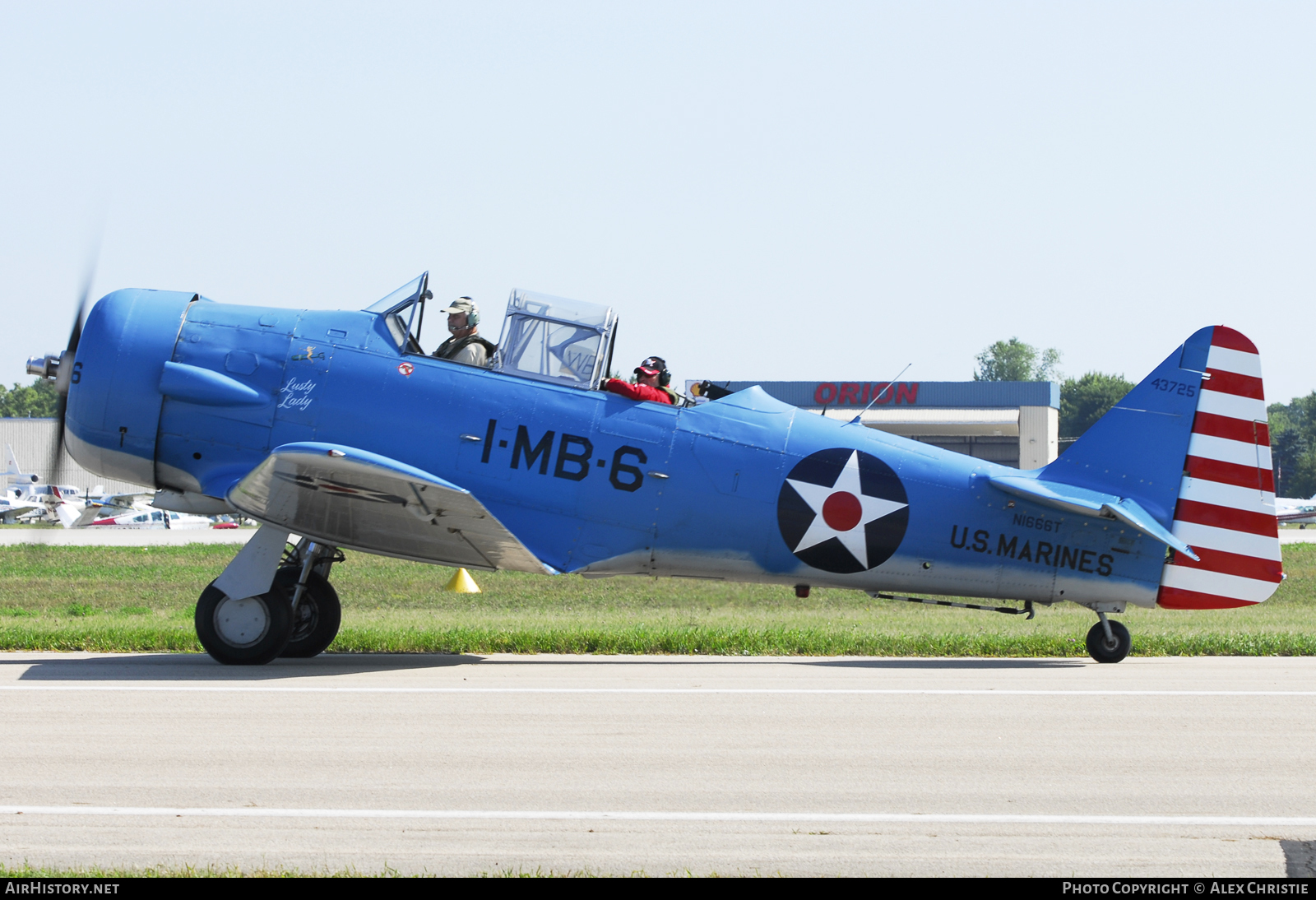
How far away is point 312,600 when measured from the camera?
33.1ft

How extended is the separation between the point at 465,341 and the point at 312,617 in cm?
267

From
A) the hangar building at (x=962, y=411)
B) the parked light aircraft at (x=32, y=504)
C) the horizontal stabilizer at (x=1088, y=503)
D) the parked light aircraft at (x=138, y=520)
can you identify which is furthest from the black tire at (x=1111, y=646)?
the parked light aircraft at (x=32, y=504)

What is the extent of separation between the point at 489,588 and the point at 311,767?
15134 mm

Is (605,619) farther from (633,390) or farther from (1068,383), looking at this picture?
(1068,383)

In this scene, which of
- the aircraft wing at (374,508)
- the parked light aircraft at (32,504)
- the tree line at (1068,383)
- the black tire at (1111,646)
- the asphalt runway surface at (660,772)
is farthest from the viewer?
the tree line at (1068,383)

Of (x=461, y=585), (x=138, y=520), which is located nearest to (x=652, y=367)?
(x=461, y=585)

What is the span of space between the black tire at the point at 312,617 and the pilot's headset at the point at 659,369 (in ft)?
10.6

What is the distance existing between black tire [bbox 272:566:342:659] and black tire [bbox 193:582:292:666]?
54cm

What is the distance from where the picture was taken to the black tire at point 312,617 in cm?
998

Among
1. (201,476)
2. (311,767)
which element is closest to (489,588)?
(201,476)

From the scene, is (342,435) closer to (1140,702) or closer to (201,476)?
(201,476)

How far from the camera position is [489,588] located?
20.8 metres

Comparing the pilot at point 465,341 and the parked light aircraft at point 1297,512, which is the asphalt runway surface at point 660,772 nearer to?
the pilot at point 465,341

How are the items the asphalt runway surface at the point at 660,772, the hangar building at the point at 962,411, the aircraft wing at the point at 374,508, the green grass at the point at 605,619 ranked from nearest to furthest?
the asphalt runway surface at the point at 660,772, the aircraft wing at the point at 374,508, the green grass at the point at 605,619, the hangar building at the point at 962,411
